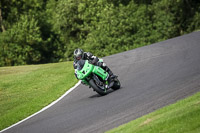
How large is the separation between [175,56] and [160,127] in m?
10.6

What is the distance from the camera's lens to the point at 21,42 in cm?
4769

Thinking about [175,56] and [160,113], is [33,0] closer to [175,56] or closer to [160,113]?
[175,56]

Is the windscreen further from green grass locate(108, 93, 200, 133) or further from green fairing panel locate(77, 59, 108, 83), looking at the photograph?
green grass locate(108, 93, 200, 133)

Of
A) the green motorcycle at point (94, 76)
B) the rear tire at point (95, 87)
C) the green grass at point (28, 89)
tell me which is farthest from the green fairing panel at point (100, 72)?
the green grass at point (28, 89)

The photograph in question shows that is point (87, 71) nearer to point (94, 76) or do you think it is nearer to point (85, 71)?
point (85, 71)

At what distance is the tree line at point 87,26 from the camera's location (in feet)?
147

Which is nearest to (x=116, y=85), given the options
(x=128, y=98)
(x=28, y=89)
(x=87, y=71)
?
(x=87, y=71)

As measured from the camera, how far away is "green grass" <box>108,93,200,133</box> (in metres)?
6.98

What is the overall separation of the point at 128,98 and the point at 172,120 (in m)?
3.95

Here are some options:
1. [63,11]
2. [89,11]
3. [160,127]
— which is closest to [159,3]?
[89,11]

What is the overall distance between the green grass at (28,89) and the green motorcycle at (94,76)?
6.93ft

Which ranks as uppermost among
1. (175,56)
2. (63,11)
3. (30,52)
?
(175,56)

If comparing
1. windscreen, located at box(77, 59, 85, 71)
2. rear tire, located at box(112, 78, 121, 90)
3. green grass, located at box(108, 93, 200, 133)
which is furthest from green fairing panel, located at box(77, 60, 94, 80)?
green grass, located at box(108, 93, 200, 133)

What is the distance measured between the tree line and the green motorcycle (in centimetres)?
3023
